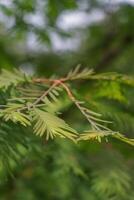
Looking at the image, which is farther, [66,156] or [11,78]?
[66,156]

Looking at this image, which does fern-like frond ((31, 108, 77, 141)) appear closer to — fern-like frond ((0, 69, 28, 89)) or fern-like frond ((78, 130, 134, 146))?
fern-like frond ((78, 130, 134, 146))

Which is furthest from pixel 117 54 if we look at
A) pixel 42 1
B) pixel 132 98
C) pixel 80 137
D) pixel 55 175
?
pixel 80 137

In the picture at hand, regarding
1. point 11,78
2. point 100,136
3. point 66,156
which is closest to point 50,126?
point 100,136

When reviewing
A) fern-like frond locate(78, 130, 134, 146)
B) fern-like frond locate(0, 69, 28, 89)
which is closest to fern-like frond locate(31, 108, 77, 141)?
fern-like frond locate(78, 130, 134, 146)

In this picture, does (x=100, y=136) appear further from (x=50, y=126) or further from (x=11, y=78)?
(x=11, y=78)

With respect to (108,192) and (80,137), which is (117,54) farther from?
(80,137)

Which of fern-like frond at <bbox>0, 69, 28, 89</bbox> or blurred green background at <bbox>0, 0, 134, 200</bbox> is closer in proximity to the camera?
fern-like frond at <bbox>0, 69, 28, 89</bbox>

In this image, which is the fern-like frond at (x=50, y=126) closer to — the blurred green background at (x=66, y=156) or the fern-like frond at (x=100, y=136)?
the fern-like frond at (x=100, y=136)

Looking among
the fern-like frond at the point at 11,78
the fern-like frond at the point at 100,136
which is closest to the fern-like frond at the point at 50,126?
the fern-like frond at the point at 100,136
